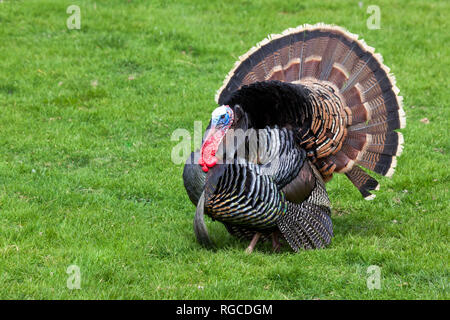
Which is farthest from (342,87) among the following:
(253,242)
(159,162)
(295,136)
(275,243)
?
(159,162)

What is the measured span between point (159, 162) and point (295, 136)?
95.0 inches

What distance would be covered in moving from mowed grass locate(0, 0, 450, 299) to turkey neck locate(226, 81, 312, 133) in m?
1.23

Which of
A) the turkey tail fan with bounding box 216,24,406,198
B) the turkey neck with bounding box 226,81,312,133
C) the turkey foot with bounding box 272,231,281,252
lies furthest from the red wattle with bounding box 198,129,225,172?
the turkey foot with bounding box 272,231,281,252

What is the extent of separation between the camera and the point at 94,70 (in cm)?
1064

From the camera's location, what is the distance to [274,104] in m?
6.38

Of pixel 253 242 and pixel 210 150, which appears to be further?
pixel 253 242

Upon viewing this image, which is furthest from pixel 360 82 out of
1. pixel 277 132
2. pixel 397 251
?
pixel 397 251

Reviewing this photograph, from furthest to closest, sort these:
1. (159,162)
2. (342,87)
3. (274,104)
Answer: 1. (159,162)
2. (342,87)
3. (274,104)

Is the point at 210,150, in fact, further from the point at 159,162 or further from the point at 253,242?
the point at 159,162

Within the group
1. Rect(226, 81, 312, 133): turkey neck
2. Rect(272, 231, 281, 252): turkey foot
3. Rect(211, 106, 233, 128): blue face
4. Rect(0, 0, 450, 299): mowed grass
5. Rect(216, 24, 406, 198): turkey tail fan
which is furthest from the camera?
Rect(216, 24, 406, 198): turkey tail fan

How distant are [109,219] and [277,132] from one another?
194 cm

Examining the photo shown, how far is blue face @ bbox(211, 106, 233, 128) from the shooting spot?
5992mm

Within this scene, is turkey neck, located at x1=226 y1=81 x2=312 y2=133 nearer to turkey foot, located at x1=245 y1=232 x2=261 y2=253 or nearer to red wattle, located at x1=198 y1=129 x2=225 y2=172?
red wattle, located at x1=198 y1=129 x2=225 y2=172
